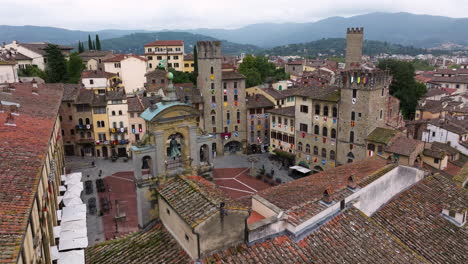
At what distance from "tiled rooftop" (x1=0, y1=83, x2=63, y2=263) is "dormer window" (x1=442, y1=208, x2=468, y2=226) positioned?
58.4ft

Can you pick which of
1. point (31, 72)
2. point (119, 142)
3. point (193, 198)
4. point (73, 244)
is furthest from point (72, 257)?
Answer: point (31, 72)

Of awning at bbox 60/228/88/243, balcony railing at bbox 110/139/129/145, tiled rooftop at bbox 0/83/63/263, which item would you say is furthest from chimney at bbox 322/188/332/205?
balcony railing at bbox 110/139/129/145

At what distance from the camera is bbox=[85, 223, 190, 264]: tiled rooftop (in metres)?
12.9

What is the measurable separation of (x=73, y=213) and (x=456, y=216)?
27693 mm

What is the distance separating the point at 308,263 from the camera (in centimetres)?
1216

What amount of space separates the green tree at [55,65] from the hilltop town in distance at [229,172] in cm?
32

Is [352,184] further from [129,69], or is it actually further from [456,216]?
[129,69]

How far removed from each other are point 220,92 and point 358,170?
44620 millimetres

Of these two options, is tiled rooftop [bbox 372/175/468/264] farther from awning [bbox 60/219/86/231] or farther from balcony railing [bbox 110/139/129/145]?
balcony railing [bbox 110/139/129/145]

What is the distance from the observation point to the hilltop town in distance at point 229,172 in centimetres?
1290

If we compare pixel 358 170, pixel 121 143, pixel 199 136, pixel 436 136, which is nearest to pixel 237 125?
pixel 121 143

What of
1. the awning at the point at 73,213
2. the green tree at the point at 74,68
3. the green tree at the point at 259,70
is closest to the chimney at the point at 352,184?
the awning at the point at 73,213

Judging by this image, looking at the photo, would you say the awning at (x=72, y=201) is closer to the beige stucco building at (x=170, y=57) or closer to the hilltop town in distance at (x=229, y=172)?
the hilltop town in distance at (x=229, y=172)

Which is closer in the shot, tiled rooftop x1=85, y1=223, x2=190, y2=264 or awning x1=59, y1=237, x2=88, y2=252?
tiled rooftop x1=85, y1=223, x2=190, y2=264
